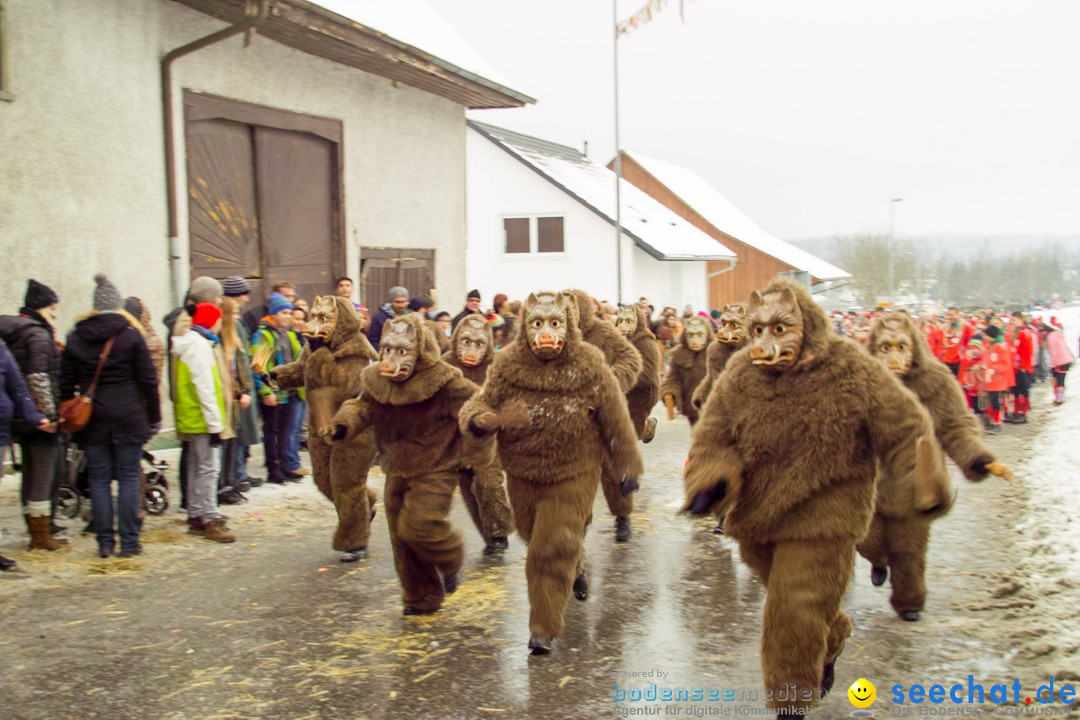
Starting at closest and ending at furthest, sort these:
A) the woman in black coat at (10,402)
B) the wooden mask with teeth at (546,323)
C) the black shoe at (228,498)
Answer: the wooden mask with teeth at (546,323), the woman in black coat at (10,402), the black shoe at (228,498)

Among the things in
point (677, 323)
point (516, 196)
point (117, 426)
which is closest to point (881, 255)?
point (516, 196)

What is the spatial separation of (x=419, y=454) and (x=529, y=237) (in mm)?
25545

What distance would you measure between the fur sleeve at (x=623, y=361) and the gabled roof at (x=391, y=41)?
20.4 feet

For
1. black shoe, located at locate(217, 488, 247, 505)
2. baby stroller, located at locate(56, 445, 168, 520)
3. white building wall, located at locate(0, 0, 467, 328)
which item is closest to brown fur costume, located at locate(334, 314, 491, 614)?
baby stroller, located at locate(56, 445, 168, 520)

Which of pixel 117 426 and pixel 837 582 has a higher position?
pixel 117 426

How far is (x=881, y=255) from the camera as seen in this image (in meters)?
77.1

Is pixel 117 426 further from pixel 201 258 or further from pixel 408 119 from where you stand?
pixel 408 119

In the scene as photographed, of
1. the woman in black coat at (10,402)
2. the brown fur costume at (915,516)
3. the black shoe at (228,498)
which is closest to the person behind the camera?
the brown fur costume at (915,516)

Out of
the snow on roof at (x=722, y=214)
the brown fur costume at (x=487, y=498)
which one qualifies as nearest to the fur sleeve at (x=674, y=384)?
the brown fur costume at (x=487, y=498)

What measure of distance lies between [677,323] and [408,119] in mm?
6767

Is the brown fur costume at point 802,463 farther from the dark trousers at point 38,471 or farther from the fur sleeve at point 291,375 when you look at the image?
the dark trousers at point 38,471

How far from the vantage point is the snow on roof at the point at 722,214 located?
42781 mm

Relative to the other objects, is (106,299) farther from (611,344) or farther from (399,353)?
(611,344)

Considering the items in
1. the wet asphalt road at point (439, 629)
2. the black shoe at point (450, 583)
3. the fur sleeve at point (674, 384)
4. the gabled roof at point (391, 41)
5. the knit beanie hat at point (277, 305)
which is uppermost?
the gabled roof at point (391, 41)
